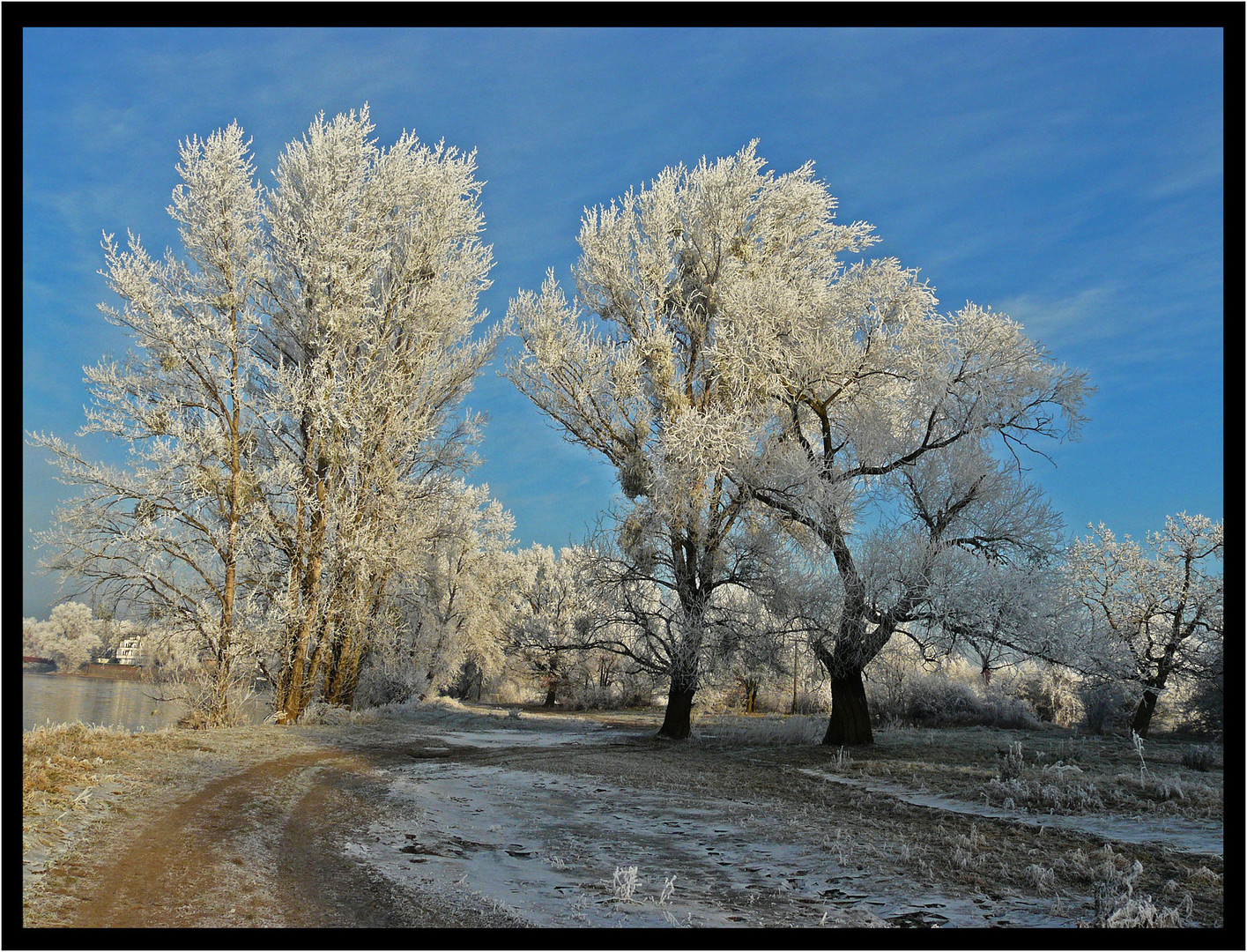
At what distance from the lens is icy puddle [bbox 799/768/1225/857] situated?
19.4 ft

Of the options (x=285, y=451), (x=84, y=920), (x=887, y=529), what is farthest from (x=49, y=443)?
(x=887, y=529)

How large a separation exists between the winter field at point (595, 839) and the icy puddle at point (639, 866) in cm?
3

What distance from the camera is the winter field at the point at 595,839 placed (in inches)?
163

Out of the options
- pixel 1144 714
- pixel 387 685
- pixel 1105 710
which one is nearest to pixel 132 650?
pixel 387 685

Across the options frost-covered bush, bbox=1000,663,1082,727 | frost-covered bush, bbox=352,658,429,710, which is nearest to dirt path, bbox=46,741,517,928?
frost-covered bush, bbox=352,658,429,710

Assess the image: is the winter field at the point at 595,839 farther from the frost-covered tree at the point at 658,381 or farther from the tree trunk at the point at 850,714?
the frost-covered tree at the point at 658,381

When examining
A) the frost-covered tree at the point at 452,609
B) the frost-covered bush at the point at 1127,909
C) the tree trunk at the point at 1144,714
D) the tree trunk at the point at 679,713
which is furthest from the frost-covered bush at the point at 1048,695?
the frost-covered bush at the point at 1127,909

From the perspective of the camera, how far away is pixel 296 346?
16156 mm

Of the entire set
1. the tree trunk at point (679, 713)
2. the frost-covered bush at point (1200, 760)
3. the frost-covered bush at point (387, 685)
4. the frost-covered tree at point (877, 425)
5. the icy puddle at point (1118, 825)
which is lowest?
the frost-covered bush at point (387, 685)

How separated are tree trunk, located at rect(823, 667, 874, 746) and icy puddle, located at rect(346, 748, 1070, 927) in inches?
246

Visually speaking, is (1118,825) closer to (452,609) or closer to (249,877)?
(249,877)

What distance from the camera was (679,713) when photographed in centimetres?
1636

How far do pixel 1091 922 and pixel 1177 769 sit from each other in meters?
8.35

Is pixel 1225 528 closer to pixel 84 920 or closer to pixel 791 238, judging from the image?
pixel 84 920
